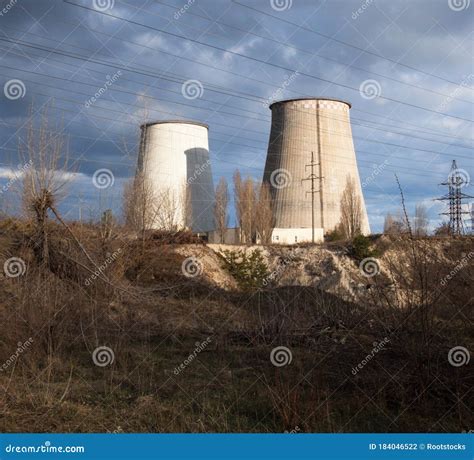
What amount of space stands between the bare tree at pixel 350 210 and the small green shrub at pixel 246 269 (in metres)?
8.31

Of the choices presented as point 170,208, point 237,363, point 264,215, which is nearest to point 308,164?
point 264,215

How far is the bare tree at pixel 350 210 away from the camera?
82.3 ft

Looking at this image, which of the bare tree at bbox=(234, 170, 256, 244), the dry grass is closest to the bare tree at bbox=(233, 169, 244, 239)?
the bare tree at bbox=(234, 170, 256, 244)

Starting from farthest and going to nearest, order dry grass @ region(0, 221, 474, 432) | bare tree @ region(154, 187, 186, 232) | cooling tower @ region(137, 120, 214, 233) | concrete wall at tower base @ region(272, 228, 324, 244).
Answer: concrete wall at tower base @ region(272, 228, 324, 244) < cooling tower @ region(137, 120, 214, 233) < bare tree @ region(154, 187, 186, 232) < dry grass @ region(0, 221, 474, 432)

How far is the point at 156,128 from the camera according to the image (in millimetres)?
22156

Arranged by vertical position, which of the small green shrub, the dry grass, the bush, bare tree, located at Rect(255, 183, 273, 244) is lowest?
the dry grass

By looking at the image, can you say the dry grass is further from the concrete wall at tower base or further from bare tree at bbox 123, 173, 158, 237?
the concrete wall at tower base

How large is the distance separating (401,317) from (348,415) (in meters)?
0.91

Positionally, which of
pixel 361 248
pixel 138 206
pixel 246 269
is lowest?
pixel 246 269

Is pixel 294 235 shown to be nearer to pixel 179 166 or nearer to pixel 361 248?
pixel 361 248

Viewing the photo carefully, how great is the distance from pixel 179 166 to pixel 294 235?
23.6 feet

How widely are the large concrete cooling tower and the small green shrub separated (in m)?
7.46

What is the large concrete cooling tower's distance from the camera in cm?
2420

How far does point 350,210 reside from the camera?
25.7m
